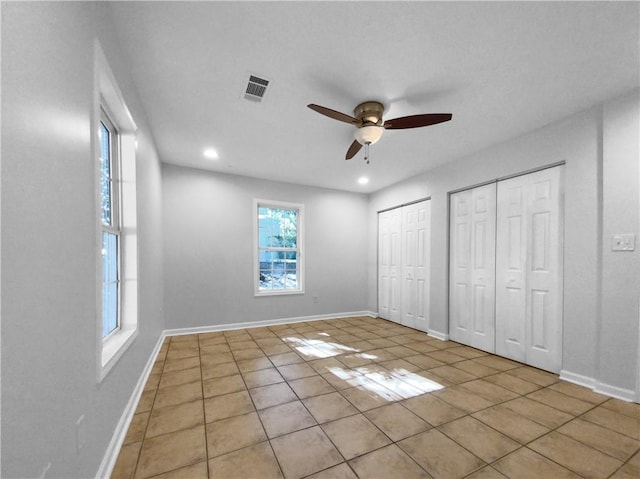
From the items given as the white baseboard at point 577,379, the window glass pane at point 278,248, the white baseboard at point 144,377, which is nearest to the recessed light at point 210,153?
the window glass pane at point 278,248

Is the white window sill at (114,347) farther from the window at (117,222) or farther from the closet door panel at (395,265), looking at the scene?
the closet door panel at (395,265)

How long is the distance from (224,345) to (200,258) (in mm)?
1469

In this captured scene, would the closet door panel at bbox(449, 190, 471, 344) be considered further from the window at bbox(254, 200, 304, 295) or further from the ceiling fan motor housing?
the window at bbox(254, 200, 304, 295)

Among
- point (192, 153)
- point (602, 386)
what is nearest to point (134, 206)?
point (192, 153)

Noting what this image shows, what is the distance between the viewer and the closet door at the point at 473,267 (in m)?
3.31

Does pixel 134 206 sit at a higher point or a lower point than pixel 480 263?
higher

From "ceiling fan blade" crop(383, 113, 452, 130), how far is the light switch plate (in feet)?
5.95

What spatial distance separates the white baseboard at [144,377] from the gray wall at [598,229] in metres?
3.33

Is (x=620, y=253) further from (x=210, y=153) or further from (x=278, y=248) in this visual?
(x=210, y=153)

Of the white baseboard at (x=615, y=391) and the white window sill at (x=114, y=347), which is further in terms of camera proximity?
the white baseboard at (x=615, y=391)

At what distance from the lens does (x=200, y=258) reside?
421cm

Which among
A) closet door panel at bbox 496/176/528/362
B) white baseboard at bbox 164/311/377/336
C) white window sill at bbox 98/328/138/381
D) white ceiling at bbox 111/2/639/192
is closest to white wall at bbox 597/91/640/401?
white ceiling at bbox 111/2/639/192

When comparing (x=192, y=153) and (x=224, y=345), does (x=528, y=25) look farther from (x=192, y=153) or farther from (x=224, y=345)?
(x=224, y=345)

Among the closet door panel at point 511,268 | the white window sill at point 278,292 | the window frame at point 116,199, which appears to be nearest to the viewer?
the window frame at point 116,199
